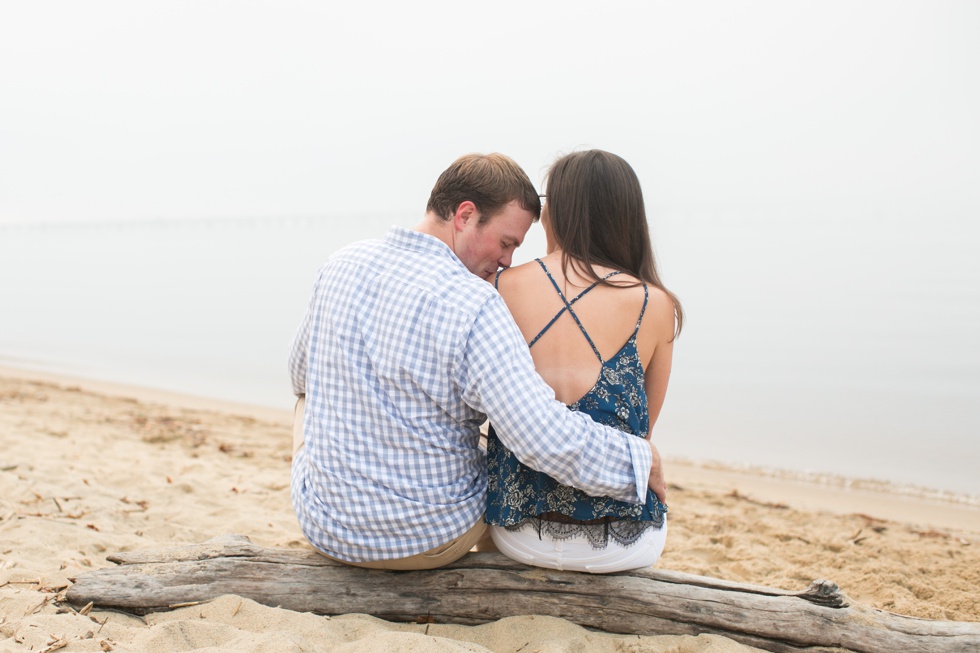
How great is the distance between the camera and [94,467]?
4.45 metres

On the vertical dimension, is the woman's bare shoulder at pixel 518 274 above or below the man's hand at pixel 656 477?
above

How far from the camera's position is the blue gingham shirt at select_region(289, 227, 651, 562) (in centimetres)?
199

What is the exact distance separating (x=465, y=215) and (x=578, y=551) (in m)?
0.97

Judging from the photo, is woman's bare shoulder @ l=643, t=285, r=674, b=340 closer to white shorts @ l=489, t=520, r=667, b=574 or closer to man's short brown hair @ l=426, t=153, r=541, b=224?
man's short brown hair @ l=426, t=153, r=541, b=224

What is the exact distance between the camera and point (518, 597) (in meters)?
2.35

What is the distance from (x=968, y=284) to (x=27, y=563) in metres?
16.6

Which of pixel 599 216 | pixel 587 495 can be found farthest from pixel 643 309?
pixel 587 495

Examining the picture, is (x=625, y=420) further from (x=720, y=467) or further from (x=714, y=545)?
(x=720, y=467)

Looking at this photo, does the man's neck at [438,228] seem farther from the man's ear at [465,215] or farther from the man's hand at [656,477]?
the man's hand at [656,477]

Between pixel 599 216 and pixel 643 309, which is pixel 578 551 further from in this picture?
pixel 599 216

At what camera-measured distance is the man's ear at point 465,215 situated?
2189 millimetres


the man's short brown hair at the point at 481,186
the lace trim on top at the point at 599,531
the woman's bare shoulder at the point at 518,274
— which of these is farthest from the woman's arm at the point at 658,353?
the man's short brown hair at the point at 481,186

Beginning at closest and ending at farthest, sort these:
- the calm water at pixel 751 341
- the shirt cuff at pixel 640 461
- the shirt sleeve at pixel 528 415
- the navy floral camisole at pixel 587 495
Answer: the shirt sleeve at pixel 528 415, the shirt cuff at pixel 640 461, the navy floral camisole at pixel 587 495, the calm water at pixel 751 341

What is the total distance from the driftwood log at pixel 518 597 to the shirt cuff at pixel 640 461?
384 mm
